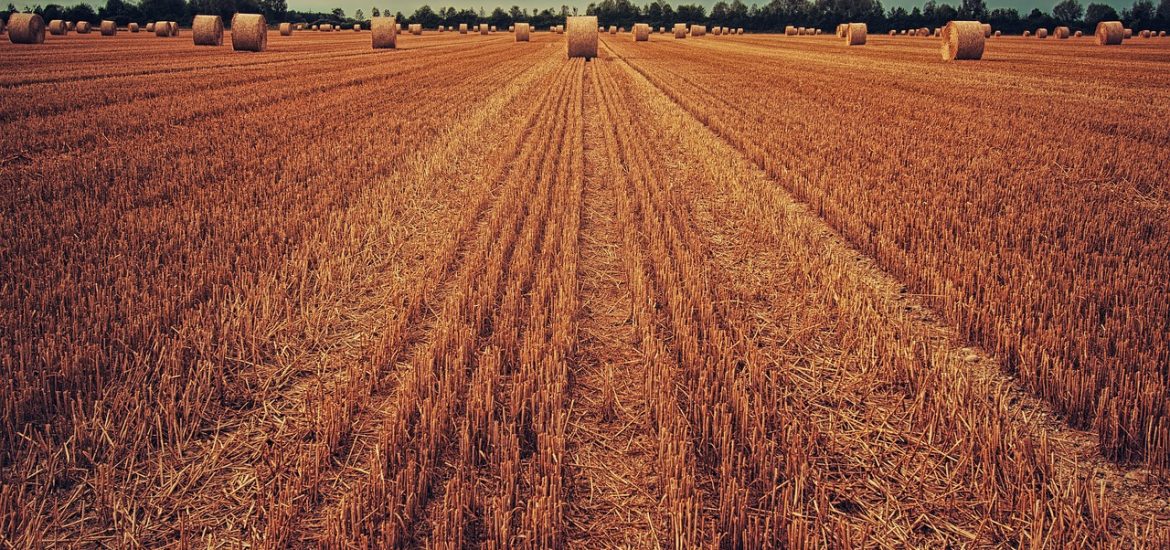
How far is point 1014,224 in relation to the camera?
5844mm

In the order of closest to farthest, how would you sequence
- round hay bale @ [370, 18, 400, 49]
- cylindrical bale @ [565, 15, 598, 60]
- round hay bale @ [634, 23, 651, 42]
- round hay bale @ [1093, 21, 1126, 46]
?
1. cylindrical bale @ [565, 15, 598, 60]
2. round hay bale @ [370, 18, 400, 49]
3. round hay bale @ [1093, 21, 1126, 46]
4. round hay bale @ [634, 23, 651, 42]

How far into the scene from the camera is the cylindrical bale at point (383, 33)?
123ft

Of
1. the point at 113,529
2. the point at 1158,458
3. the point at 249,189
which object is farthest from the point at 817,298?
the point at 249,189

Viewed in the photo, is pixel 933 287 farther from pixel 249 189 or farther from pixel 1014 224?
pixel 249 189

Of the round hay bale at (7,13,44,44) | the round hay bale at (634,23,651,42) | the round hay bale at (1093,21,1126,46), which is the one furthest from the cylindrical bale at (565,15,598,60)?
the round hay bale at (1093,21,1126,46)

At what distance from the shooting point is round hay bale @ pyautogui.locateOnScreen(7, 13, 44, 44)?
31.8 meters

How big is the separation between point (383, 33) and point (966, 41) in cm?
2951

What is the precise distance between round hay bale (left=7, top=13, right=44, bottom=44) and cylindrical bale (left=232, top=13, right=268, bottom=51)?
34.6 feet

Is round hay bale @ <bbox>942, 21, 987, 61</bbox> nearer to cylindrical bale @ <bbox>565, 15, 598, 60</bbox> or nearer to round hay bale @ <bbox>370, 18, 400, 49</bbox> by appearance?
cylindrical bale @ <bbox>565, 15, 598, 60</bbox>

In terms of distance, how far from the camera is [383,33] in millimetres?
37719

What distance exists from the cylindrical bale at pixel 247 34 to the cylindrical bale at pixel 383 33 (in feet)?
24.3

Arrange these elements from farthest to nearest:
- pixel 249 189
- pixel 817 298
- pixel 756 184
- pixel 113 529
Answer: pixel 756 184, pixel 249 189, pixel 817 298, pixel 113 529

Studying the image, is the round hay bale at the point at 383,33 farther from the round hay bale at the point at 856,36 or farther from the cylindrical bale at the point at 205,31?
the round hay bale at the point at 856,36

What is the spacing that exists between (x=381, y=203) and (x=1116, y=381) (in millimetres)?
6128
